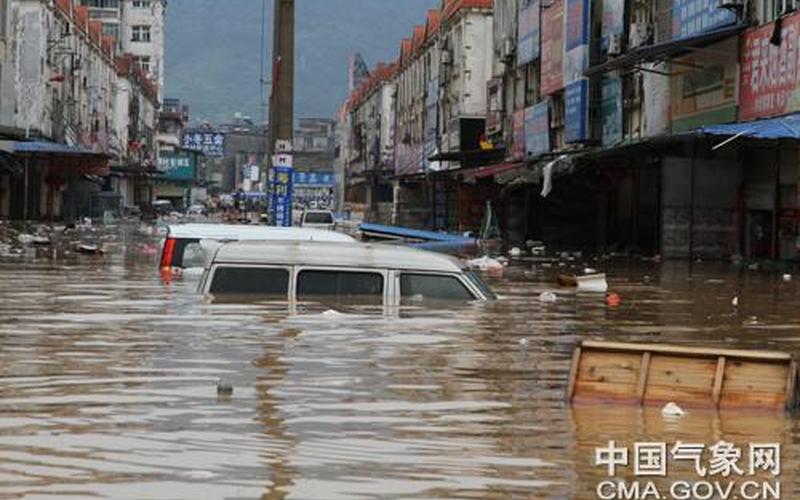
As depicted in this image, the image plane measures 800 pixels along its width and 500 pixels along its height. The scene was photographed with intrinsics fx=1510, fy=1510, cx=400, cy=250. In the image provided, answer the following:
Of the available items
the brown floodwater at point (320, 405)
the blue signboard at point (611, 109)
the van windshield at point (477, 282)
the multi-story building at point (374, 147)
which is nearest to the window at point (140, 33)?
the multi-story building at point (374, 147)

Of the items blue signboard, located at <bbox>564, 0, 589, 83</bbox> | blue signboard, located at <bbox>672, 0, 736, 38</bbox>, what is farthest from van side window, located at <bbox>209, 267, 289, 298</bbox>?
blue signboard, located at <bbox>564, 0, 589, 83</bbox>

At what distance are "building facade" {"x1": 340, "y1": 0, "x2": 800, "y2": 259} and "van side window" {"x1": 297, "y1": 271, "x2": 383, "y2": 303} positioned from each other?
1494 cm

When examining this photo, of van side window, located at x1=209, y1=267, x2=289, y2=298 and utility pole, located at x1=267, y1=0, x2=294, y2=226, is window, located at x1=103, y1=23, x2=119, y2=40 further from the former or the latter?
van side window, located at x1=209, y1=267, x2=289, y2=298

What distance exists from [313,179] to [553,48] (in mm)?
110816

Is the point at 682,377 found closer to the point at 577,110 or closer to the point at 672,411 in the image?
the point at 672,411

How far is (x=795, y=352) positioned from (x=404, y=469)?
25.1 feet

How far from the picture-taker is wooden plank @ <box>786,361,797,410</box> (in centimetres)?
991

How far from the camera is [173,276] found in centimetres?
2225

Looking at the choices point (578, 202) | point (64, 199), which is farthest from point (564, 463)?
point (64, 199)

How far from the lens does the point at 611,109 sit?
164 feet

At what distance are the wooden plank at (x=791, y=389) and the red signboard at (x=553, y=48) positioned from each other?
45.3 meters

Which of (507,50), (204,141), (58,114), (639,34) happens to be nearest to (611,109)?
(639,34)

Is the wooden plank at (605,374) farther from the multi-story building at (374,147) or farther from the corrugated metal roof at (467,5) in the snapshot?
the multi-story building at (374,147)

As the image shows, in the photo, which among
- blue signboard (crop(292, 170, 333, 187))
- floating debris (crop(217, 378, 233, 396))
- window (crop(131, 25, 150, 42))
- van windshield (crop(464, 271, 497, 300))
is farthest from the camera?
blue signboard (crop(292, 170, 333, 187))
